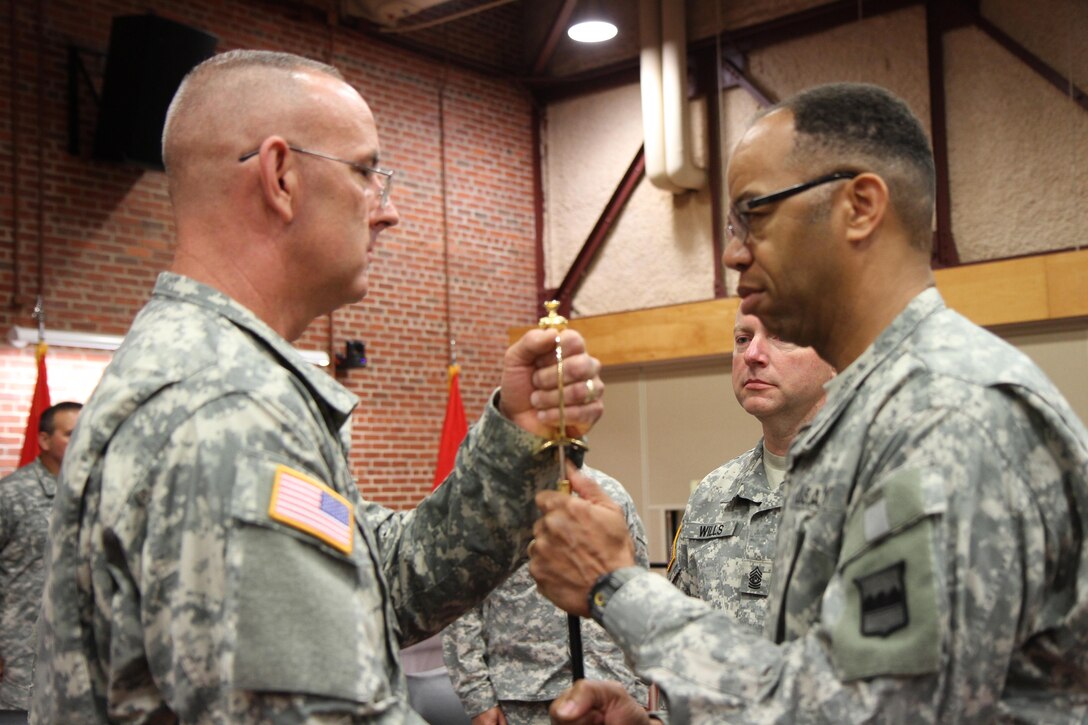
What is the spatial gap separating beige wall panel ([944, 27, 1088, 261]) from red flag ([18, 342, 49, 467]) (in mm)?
6192

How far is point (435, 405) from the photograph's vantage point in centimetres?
942

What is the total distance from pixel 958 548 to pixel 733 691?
1.21 feet

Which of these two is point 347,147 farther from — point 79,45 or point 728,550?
point 79,45

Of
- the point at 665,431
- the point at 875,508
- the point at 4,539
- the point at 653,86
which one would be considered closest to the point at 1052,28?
the point at 653,86

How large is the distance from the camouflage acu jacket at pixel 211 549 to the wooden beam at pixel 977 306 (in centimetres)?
638

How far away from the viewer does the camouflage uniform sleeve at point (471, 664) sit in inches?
174

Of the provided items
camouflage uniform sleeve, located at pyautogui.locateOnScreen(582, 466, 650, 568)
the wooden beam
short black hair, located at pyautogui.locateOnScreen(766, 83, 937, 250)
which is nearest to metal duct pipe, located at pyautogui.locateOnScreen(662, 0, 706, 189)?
the wooden beam

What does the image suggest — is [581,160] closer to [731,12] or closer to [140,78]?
[731,12]

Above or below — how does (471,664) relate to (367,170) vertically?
below

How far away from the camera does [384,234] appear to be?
9.16 m

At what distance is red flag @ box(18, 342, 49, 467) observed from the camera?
21.9 ft

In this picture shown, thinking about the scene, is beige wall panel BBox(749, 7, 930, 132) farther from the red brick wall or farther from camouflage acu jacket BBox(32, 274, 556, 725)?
camouflage acu jacket BBox(32, 274, 556, 725)

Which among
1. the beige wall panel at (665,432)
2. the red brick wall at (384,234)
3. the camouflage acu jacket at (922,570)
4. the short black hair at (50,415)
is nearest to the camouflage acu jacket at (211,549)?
the camouflage acu jacket at (922,570)

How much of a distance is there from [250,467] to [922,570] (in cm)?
86
